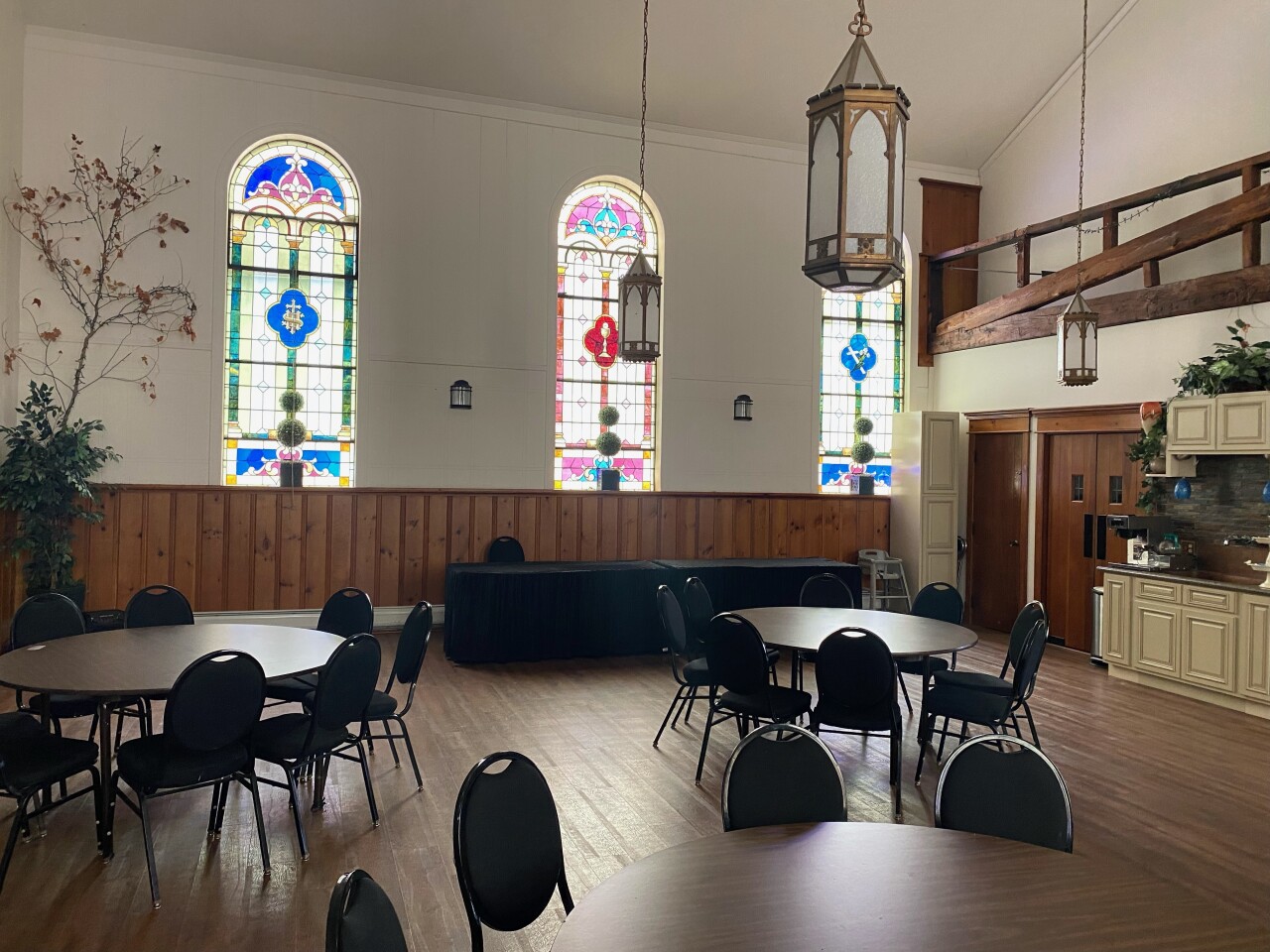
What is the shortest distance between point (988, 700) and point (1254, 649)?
Answer: 2.72m

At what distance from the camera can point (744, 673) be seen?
4449 mm

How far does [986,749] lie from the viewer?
2.59 meters

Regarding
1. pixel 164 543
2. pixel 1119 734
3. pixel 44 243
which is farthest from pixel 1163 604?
pixel 44 243

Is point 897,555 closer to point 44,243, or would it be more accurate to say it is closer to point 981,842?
point 981,842

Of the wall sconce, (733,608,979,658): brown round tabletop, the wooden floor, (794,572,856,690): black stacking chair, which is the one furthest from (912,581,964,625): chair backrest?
the wall sconce

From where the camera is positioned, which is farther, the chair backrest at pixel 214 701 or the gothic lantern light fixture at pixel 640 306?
the gothic lantern light fixture at pixel 640 306

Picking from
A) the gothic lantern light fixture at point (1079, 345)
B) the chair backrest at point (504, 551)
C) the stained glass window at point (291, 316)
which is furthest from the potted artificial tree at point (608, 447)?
the gothic lantern light fixture at point (1079, 345)

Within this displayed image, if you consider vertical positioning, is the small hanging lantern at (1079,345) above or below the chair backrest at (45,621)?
above

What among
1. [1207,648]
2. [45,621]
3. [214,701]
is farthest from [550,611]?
[1207,648]

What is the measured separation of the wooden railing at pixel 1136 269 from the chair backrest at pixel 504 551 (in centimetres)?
524

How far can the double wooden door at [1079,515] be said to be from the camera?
799 centimetres

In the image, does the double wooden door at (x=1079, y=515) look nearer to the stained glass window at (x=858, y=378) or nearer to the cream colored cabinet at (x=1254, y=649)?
the cream colored cabinet at (x=1254, y=649)

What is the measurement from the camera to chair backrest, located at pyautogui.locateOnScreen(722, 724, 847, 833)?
247cm

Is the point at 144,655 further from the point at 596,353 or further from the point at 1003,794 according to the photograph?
the point at 596,353
